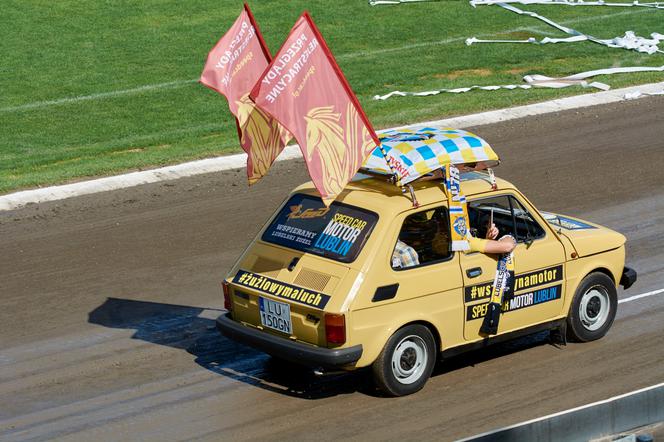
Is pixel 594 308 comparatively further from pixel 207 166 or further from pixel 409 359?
pixel 207 166

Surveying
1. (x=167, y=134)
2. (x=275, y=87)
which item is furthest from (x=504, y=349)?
(x=167, y=134)

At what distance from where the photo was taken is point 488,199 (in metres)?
9.69

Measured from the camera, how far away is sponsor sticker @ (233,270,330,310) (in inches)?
350

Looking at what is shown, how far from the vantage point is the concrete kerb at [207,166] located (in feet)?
51.2

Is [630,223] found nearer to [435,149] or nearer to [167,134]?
[435,149]

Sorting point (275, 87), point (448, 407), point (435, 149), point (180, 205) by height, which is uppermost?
point (275, 87)

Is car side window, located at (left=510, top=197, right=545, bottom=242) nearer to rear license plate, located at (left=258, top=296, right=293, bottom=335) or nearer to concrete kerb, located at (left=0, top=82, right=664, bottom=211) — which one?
rear license plate, located at (left=258, top=296, right=293, bottom=335)

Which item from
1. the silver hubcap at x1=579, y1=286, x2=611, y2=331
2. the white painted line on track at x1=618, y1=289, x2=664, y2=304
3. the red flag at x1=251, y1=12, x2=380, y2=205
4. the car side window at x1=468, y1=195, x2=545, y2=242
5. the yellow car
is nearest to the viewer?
the red flag at x1=251, y1=12, x2=380, y2=205

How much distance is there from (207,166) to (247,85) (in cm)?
696

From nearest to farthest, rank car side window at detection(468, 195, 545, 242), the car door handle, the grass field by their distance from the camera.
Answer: the car door handle → car side window at detection(468, 195, 545, 242) → the grass field

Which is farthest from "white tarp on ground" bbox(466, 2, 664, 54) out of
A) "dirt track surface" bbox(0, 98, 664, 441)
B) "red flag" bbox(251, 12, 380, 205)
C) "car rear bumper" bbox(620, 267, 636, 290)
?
A: "red flag" bbox(251, 12, 380, 205)

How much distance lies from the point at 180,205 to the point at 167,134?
4.11 meters

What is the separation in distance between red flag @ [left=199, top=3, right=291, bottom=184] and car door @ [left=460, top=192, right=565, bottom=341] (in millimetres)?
1823

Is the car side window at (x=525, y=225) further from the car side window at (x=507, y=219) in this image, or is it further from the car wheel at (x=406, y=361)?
the car wheel at (x=406, y=361)
